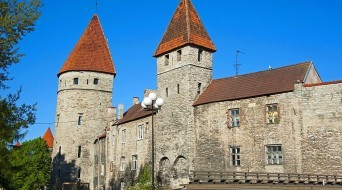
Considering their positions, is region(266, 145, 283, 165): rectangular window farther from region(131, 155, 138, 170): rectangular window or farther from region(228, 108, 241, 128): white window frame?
region(131, 155, 138, 170): rectangular window

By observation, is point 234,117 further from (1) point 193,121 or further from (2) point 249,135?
(1) point 193,121

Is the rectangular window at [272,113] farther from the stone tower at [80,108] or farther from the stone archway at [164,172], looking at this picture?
the stone tower at [80,108]

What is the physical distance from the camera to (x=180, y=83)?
3338cm

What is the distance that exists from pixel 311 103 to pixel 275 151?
3905 mm

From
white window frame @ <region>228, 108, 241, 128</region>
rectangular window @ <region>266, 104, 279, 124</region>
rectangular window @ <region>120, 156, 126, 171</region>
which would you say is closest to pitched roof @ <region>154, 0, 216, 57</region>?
white window frame @ <region>228, 108, 241, 128</region>

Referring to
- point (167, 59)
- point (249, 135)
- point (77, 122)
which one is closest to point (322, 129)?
point (249, 135)

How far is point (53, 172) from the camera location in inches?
1836

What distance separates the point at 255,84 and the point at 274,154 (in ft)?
17.9

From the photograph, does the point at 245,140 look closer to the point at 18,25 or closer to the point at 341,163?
the point at 341,163

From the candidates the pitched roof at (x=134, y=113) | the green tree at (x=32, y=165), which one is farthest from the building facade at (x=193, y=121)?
the green tree at (x=32, y=165)

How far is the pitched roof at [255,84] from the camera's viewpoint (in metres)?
27.5

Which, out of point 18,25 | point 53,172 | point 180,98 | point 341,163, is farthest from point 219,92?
point 53,172

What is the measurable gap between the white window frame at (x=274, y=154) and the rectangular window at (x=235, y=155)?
2.21 metres

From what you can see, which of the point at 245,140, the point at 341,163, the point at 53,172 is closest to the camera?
the point at 341,163
